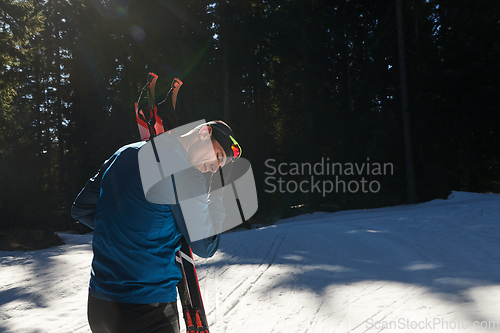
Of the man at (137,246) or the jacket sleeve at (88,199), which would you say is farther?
the jacket sleeve at (88,199)

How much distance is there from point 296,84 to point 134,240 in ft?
83.3

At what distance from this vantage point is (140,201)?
1.39 metres

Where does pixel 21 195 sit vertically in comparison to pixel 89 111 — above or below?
below

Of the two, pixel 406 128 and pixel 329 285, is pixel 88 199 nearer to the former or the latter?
pixel 329 285

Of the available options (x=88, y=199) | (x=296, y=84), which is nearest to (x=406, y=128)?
(x=296, y=84)

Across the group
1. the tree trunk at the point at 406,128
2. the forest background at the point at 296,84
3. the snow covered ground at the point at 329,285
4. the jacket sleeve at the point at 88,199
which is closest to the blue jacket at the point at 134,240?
the jacket sleeve at the point at 88,199

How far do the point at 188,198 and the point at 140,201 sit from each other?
0.20m

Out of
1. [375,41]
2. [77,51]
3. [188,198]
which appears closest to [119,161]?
[188,198]

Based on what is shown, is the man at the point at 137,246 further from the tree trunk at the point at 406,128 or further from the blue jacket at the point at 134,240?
the tree trunk at the point at 406,128

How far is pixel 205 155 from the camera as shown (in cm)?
157

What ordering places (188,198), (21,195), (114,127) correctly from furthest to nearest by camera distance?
(114,127), (21,195), (188,198)

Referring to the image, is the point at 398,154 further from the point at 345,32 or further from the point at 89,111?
the point at 89,111

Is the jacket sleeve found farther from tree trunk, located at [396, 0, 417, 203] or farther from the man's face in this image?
tree trunk, located at [396, 0, 417, 203]

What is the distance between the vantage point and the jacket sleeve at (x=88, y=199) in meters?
1.73
